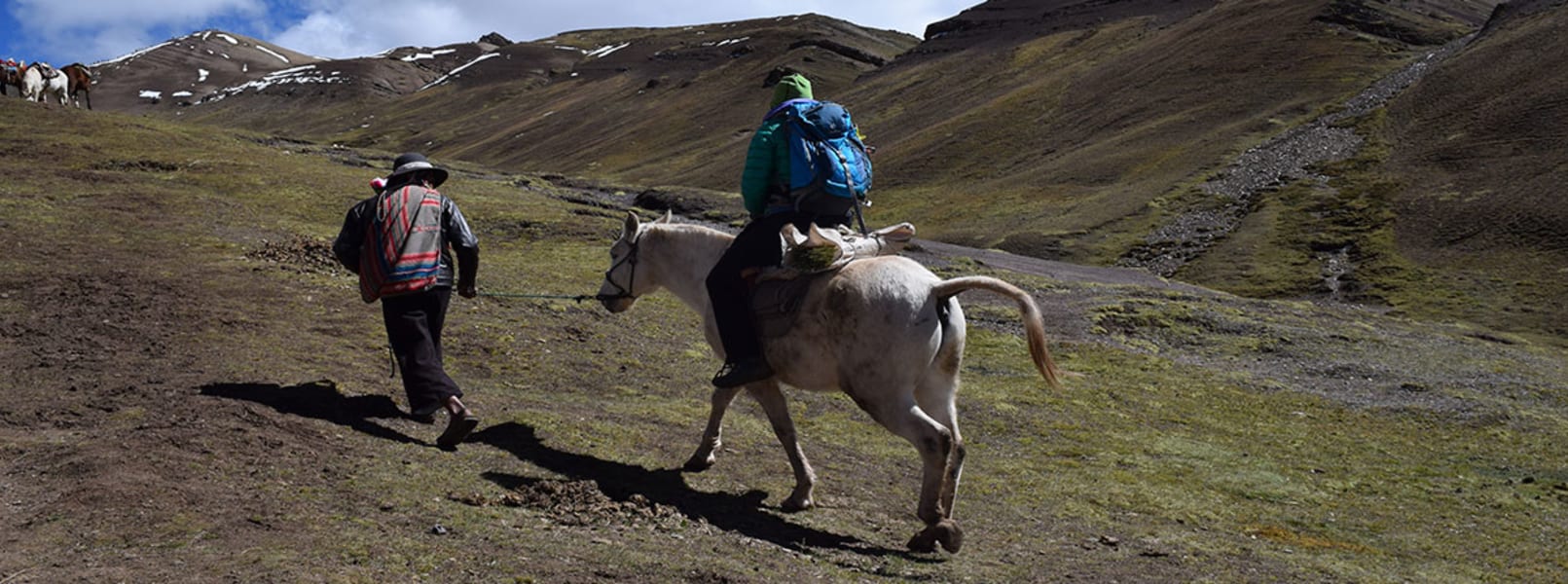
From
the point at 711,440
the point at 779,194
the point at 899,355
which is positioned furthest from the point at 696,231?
the point at 899,355

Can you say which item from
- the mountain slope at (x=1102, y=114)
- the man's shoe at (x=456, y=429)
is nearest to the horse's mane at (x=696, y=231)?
the man's shoe at (x=456, y=429)

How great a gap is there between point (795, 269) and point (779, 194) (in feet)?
3.34

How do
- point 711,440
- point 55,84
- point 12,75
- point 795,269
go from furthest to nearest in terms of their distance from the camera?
1. point 55,84
2. point 12,75
3. point 711,440
4. point 795,269

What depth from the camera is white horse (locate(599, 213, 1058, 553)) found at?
29.8ft

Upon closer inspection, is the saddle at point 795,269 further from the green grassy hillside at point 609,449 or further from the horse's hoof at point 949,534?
the horse's hoof at point 949,534

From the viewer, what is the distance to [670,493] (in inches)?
394

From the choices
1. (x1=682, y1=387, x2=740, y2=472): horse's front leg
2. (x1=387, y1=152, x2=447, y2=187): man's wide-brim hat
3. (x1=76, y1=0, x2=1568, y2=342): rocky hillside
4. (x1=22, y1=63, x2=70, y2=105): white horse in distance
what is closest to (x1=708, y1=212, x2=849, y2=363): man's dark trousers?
(x1=682, y1=387, x2=740, y2=472): horse's front leg

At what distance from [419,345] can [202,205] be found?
19.0 m

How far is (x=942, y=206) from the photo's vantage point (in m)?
79.1

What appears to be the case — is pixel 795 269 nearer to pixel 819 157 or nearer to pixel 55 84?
pixel 819 157

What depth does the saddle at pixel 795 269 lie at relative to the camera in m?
9.70

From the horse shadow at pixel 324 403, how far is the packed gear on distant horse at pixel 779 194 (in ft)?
10.4

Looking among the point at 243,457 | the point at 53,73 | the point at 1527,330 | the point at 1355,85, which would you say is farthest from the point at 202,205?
the point at 1355,85

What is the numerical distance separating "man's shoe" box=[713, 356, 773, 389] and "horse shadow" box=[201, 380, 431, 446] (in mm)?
2961
